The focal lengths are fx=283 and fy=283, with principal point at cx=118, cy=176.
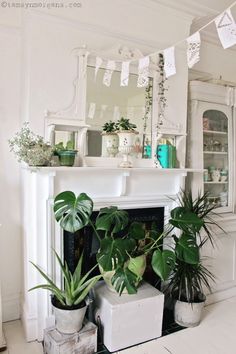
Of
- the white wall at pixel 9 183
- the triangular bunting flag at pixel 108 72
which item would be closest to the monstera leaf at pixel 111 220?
the white wall at pixel 9 183

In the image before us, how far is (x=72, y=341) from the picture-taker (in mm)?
1946

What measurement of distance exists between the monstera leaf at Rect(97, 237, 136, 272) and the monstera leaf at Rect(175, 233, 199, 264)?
16.4 inches

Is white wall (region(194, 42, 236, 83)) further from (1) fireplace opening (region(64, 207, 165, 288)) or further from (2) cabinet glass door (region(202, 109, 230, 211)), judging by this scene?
(1) fireplace opening (region(64, 207, 165, 288))

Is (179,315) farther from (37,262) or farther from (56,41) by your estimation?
(56,41)

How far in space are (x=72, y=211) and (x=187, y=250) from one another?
94 centimetres

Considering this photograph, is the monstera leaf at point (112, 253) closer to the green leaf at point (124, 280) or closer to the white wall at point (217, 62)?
the green leaf at point (124, 280)

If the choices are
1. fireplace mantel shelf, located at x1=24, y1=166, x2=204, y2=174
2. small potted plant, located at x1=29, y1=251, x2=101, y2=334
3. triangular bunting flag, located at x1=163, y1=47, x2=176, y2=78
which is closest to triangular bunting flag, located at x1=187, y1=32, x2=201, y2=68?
triangular bunting flag, located at x1=163, y1=47, x2=176, y2=78

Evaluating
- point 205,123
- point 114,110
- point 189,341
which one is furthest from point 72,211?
point 205,123

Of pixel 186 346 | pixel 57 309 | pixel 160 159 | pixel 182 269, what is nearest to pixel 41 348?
pixel 57 309

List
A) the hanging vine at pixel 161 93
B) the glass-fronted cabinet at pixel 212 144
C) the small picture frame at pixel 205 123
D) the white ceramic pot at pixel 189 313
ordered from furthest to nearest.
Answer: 1. the small picture frame at pixel 205 123
2. the glass-fronted cabinet at pixel 212 144
3. the hanging vine at pixel 161 93
4. the white ceramic pot at pixel 189 313

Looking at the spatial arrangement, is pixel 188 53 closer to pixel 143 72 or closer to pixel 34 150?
pixel 143 72

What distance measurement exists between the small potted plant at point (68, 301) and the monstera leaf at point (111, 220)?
361mm

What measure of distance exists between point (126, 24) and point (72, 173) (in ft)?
4.61

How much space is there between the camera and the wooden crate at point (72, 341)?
75.3 inches
